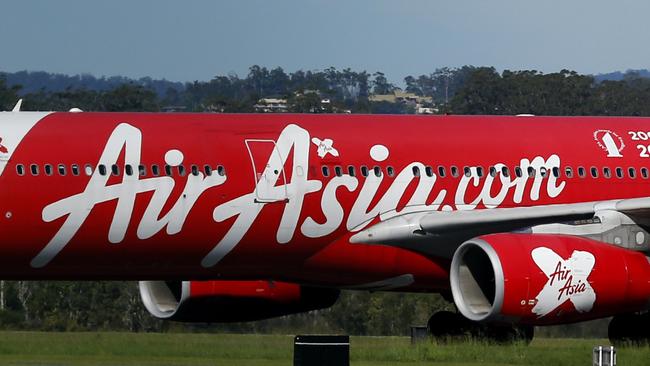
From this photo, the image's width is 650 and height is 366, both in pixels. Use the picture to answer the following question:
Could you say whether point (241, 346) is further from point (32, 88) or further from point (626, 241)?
point (32, 88)

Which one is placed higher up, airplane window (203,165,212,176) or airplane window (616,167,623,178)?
airplane window (203,165,212,176)

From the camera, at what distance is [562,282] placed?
24750 millimetres

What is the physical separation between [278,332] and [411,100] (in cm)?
11462

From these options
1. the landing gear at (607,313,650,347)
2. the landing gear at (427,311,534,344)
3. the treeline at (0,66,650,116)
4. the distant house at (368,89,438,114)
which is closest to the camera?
the landing gear at (607,313,650,347)

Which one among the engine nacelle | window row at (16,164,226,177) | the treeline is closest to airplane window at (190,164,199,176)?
window row at (16,164,226,177)

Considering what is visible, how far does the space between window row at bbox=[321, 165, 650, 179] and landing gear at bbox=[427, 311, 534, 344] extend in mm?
3172

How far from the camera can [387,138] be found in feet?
90.4

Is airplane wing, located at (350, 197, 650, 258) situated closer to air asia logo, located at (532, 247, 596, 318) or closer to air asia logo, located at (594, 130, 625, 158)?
air asia logo, located at (532, 247, 596, 318)

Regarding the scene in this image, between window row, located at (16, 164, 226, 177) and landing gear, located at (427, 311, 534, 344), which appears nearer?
window row, located at (16, 164, 226, 177)

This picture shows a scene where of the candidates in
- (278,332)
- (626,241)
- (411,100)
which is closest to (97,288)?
(278,332)

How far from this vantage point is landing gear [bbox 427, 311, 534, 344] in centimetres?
3006

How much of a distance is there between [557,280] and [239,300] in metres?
6.94

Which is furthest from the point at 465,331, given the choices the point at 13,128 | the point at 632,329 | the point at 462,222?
the point at 13,128

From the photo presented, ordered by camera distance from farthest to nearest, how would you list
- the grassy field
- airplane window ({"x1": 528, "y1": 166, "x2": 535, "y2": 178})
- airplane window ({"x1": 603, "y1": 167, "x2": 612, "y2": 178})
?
1. airplane window ({"x1": 603, "y1": 167, "x2": 612, "y2": 178})
2. airplane window ({"x1": 528, "y1": 166, "x2": 535, "y2": 178})
3. the grassy field
